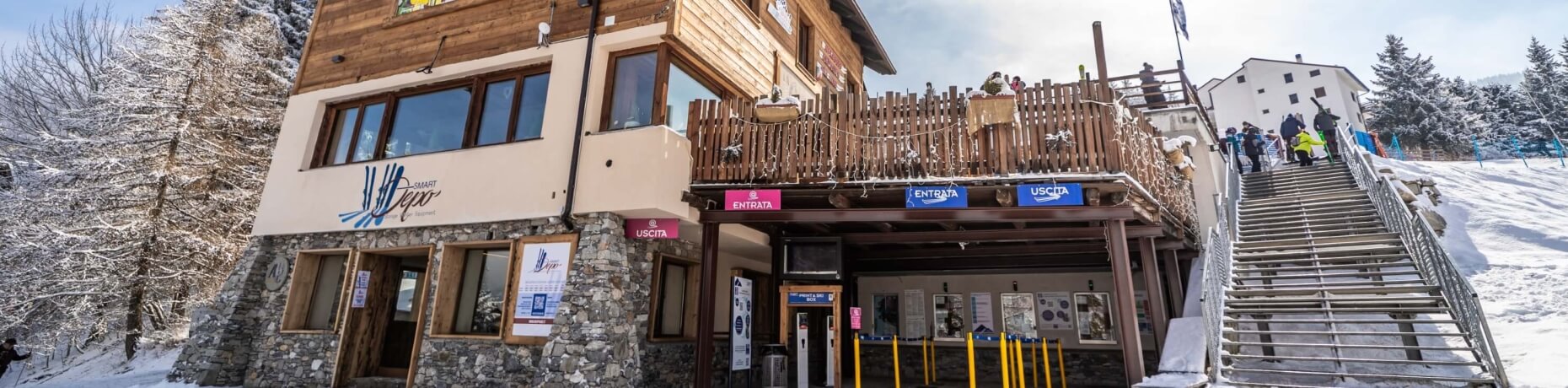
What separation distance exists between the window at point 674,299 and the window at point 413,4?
616 cm

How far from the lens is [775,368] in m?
Answer: 9.65

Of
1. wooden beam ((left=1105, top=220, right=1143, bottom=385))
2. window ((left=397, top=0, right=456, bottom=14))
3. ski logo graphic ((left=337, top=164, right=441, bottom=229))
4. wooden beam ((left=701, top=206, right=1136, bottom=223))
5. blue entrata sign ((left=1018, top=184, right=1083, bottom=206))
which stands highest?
window ((left=397, top=0, right=456, bottom=14))

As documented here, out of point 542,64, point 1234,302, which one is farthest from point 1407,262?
point 542,64

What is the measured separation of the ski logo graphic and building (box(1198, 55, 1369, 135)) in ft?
134

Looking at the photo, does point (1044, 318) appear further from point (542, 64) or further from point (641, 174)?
point (542, 64)

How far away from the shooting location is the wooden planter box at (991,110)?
26.4 ft

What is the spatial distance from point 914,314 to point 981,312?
1.41 metres

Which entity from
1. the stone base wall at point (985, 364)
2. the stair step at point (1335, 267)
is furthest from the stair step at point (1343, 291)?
the stone base wall at point (985, 364)

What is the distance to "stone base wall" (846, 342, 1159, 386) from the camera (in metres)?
13.0

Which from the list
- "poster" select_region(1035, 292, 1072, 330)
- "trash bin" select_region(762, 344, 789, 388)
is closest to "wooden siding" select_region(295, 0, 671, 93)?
"trash bin" select_region(762, 344, 789, 388)

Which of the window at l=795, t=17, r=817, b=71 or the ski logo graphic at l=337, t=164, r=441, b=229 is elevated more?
the window at l=795, t=17, r=817, b=71

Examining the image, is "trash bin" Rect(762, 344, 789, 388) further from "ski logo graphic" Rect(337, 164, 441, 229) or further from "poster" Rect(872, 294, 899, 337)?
"ski logo graphic" Rect(337, 164, 441, 229)

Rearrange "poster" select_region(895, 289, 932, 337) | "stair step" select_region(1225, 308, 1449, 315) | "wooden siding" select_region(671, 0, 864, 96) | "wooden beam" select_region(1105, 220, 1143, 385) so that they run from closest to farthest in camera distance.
A: 1. "stair step" select_region(1225, 308, 1449, 315)
2. "wooden beam" select_region(1105, 220, 1143, 385)
3. "wooden siding" select_region(671, 0, 864, 96)
4. "poster" select_region(895, 289, 932, 337)

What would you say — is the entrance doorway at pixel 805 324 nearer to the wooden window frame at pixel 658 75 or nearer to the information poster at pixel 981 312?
the wooden window frame at pixel 658 75
